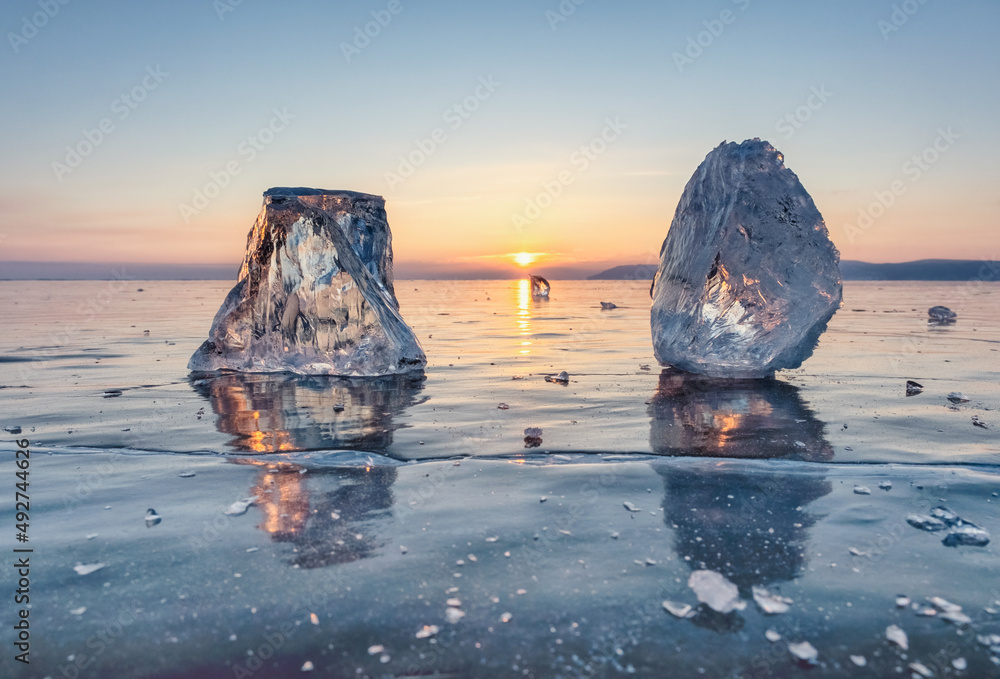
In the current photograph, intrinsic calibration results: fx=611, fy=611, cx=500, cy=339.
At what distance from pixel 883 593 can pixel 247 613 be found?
236cm

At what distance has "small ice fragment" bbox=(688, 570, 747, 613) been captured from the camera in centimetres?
223

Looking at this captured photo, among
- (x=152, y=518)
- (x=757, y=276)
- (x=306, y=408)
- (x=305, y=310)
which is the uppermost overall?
(x=757, y=276)

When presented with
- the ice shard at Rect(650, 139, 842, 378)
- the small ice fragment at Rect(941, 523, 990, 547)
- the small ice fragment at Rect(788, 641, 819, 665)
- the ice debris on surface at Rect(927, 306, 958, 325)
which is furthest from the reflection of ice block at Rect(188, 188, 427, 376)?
the ice debris on surface at Rect(927, 306, 958, 325)

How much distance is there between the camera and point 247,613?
7.22 feet

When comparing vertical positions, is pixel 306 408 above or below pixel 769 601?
above

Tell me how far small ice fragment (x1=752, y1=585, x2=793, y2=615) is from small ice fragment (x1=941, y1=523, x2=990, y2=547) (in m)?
1.04

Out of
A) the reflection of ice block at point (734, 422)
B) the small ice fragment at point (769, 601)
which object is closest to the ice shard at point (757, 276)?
the reflection of ice block at point (734, 422)

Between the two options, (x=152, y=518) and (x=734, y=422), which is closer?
(x=152, y=518)

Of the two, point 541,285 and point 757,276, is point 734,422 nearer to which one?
point 757,276

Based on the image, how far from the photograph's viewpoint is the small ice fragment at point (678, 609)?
218 cm

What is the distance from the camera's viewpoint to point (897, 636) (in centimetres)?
204

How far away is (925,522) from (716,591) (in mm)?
1354

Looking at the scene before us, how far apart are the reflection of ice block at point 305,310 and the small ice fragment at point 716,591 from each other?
5.76 meters

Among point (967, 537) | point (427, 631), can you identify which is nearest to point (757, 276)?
point (967, 537)
